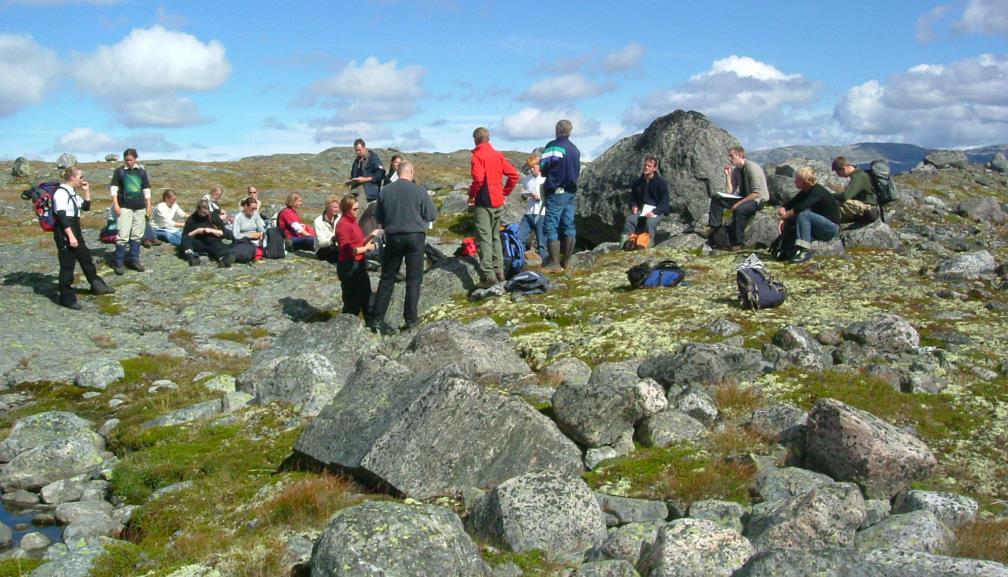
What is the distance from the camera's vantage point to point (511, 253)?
22.7 metres

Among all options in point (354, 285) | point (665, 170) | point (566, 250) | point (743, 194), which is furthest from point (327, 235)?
point (743, 194)

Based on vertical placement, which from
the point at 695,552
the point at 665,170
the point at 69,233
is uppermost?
the point at 665,170

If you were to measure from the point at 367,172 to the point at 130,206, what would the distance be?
7.77 metres

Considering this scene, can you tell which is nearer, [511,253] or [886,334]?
[886,334]

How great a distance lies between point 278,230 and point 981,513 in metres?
23.1

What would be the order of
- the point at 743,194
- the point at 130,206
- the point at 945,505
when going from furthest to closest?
the point at 130,206, the point at 743,194, the point at 945,505

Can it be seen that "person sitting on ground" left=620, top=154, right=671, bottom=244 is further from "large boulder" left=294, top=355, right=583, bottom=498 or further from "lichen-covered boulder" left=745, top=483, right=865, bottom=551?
"lichen-covered boulder" left=745, top=483, right=865, bottom=551

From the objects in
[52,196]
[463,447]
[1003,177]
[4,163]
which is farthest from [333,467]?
[4,163]

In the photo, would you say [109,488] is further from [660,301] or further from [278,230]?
[278,230]

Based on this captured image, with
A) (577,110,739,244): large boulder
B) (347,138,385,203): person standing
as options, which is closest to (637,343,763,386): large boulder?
(577,110,739,244): large boulder

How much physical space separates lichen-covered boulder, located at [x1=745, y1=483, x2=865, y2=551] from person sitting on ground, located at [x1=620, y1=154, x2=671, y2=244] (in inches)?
714

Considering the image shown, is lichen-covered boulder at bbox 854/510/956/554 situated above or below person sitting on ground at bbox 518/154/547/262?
below

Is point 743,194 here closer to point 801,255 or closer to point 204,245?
point 801,255

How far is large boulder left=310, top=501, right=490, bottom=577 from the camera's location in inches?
272
